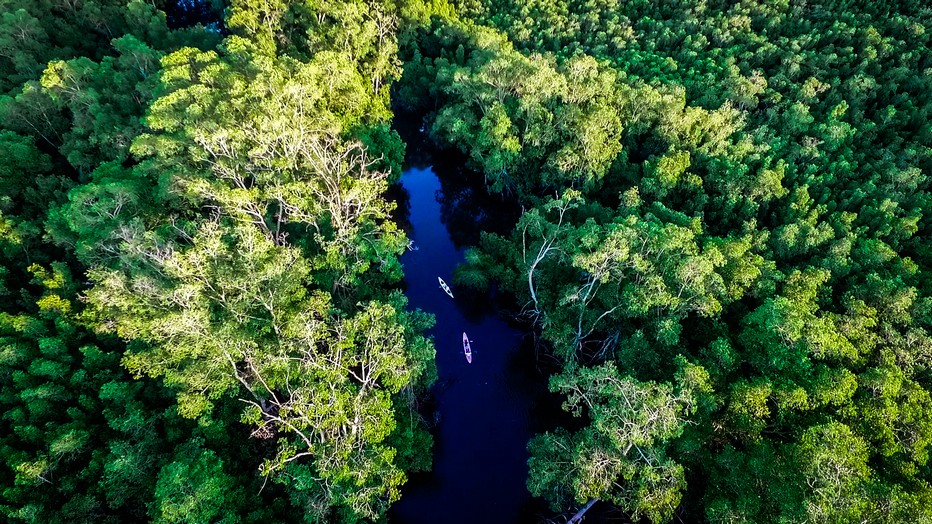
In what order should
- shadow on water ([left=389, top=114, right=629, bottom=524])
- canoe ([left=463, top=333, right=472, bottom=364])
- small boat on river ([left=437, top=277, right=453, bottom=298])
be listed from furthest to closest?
small boat on river ([left=437, top=277, right=453, bottom=298]), canoe ([left=463, top=333, right=472, bottom=364]), shadow on water ([left=389, top=114, right=629, bottom=524])

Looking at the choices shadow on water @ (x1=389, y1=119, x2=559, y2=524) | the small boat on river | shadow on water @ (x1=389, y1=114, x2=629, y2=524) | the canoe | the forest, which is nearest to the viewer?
the forest

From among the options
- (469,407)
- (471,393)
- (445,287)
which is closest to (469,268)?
(445,287)

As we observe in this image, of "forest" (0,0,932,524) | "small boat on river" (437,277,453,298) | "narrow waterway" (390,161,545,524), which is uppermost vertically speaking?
"forest" (0,0,932,524)

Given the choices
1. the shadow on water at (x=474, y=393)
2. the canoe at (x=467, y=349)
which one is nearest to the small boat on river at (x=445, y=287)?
the shadow on water at (x=474, y=393)

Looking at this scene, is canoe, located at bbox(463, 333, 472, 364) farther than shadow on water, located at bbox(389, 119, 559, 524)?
Yes

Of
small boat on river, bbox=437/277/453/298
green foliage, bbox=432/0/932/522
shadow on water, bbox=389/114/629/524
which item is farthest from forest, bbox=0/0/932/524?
small boat on river, bbox=437/277/453/298

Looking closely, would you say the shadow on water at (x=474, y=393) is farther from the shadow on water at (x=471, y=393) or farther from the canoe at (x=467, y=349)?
the canoe at (x=467, y=349)

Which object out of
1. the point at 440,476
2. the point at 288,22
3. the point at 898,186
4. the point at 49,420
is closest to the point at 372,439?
the point at 440,476

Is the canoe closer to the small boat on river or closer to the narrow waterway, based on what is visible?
the narrow waterway
